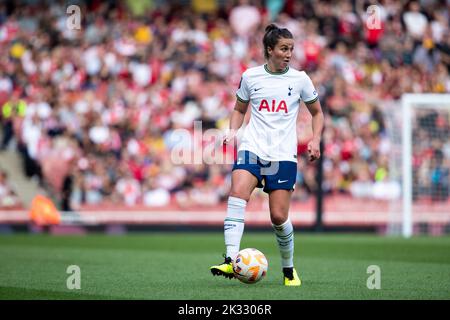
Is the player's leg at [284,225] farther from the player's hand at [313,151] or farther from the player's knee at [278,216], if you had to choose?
the player's hand at [313,151]

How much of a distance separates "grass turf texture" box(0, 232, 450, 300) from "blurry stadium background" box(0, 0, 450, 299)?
207mm

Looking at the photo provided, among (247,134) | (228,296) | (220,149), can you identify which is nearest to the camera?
(228,296)

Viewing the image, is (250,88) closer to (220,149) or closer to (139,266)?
(139,266)

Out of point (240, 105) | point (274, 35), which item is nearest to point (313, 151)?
point (240, 105)

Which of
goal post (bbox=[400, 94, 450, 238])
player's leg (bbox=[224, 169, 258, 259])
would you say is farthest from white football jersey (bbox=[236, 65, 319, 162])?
goal post (bbox=[400, 94, 450, 238])

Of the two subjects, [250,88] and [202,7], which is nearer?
[250,88]

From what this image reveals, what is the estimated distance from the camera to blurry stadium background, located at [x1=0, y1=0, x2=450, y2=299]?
63.3 feet

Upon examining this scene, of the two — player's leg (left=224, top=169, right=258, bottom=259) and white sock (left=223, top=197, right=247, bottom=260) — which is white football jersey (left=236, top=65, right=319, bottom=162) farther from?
white sock (left=223, top=197, right=247, bottom=260)

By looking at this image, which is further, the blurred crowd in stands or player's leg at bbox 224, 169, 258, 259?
the blurred crowd in stands

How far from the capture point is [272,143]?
845 centimetres

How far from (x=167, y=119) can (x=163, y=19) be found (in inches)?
165

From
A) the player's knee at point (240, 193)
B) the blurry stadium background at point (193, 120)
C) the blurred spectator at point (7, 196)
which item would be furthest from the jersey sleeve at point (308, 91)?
the blurred spectator at point (7, 196)

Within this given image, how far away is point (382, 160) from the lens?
20.5 metres

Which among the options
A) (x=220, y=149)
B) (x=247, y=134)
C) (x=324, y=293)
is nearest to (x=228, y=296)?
(x=324, y=293)
